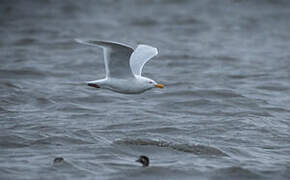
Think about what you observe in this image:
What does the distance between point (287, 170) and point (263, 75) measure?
6.68 meters

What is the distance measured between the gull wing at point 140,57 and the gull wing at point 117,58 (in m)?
0.59

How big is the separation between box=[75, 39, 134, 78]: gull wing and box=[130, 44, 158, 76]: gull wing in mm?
590

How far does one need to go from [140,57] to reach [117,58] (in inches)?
41.5

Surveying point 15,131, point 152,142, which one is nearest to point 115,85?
point 152,142

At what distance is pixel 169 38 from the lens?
18375 millimetres

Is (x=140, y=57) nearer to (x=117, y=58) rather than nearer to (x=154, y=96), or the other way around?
(x=117, y=58)

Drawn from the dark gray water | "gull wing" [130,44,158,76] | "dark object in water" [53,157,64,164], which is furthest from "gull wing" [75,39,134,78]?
"dark object in water" [53,157,64,164]

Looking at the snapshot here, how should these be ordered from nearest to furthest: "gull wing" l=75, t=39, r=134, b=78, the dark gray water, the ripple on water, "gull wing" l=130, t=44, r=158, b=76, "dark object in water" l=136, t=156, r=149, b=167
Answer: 1. "gull wing" l=75, t=39, r=134, b=78
2. "dark object in water" l=136, t=156, r=149, b=167
3. the dark gray water
4. the ripple on water
5. "gull wing" l=130, t=44, r=158, b=76

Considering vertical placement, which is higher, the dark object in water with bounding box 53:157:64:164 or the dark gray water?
the dark gray water

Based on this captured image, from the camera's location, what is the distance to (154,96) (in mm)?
12008

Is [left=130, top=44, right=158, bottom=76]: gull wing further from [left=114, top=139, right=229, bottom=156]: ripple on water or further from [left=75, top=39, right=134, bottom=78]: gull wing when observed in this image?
[left=114, top=139, right=229, bottom=156]: ripple on water

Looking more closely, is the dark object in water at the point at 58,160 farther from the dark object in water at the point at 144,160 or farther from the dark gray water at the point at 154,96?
the dark object in water at the point at 144,160

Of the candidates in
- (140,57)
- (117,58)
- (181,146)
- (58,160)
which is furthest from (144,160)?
(140,57)

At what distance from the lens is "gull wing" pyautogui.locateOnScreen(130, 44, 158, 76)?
8.54 m
